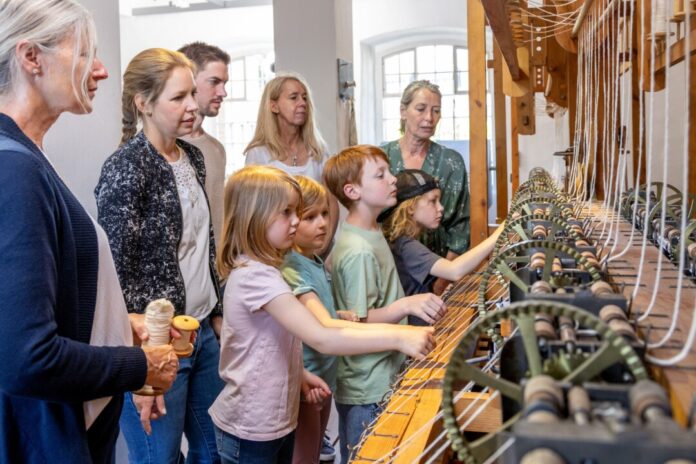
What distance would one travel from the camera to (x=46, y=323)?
124 cm

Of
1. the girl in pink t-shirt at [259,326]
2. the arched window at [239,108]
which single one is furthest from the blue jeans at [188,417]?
the arched window at [239,108]

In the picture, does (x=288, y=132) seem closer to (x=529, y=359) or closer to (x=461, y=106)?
(x=529, y=359)

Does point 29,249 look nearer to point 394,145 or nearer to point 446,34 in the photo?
point 394,145

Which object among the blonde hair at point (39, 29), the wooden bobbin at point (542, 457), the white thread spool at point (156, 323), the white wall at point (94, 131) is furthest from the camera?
the white wall at point (94, 131)

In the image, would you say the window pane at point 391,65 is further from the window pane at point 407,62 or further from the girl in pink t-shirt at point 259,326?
the girl in pink t-shirt at point 259,326

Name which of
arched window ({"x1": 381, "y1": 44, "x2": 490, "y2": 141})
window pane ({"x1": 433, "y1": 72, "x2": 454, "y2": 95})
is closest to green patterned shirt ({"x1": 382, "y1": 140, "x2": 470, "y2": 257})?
arched window ({"x1": 381, "y1": 44, "x2": 490, "y2": 141})

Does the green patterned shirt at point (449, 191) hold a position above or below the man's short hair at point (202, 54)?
below

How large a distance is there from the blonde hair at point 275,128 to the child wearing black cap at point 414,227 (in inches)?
19.3

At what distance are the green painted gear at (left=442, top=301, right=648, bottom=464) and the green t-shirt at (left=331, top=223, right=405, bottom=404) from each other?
1.47 metres

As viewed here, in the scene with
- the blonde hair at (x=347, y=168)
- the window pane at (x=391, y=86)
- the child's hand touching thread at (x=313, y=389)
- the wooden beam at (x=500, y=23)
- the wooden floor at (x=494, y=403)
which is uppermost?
the window pane at (x=391, y=86)

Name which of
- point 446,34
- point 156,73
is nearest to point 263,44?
point 446,34

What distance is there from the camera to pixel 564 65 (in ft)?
18.4

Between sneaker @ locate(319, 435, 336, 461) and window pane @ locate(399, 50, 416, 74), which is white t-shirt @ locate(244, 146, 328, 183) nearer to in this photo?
sneaker @ locate(319, 435, 336, 461)

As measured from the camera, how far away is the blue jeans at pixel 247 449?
203 centimetres
